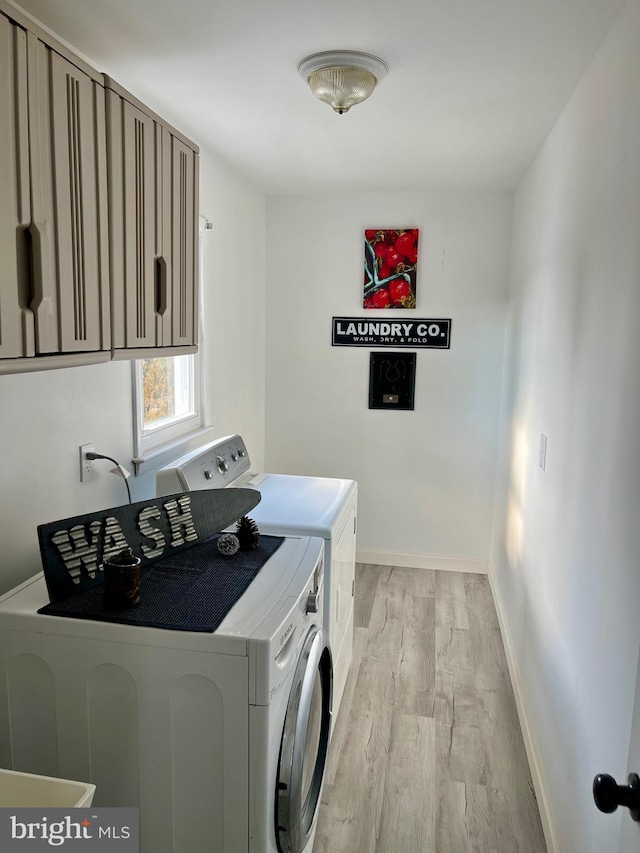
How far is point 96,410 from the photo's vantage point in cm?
210

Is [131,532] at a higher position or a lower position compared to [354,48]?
lower

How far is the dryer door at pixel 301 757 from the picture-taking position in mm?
1415

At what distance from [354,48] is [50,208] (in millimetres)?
1097

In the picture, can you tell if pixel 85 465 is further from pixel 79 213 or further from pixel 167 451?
pixel 79 213

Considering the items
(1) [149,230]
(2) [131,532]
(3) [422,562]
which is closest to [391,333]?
(3) [422,562]

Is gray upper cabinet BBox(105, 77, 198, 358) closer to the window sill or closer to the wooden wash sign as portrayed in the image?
the wooden wash sign

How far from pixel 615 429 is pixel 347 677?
1820 mm

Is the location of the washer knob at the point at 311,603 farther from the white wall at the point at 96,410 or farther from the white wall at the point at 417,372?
the white wall at the point at 417,372

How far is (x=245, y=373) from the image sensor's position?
12.2ft

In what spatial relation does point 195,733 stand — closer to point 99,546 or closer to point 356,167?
point 99,546

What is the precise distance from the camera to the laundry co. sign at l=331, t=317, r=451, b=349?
153 inches

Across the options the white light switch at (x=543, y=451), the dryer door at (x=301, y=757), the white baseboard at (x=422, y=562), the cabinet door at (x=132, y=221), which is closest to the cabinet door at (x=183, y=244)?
the cabinet door at (x=132, y=221)

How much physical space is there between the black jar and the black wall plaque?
2.74m

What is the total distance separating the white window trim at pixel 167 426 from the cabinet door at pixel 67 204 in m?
0.91
